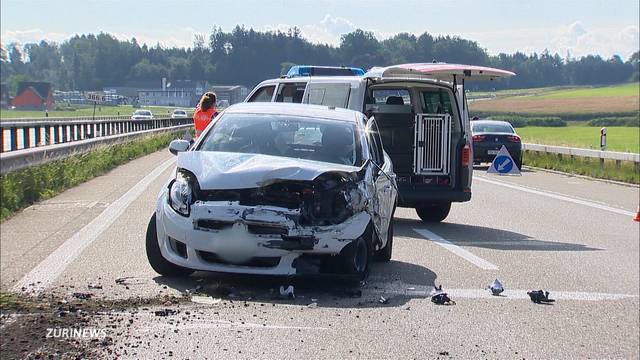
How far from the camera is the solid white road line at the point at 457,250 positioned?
10.7 m

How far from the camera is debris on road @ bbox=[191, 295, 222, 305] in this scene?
7505 mm

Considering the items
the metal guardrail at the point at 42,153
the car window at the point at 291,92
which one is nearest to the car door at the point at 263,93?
the car window at the point at 291,92

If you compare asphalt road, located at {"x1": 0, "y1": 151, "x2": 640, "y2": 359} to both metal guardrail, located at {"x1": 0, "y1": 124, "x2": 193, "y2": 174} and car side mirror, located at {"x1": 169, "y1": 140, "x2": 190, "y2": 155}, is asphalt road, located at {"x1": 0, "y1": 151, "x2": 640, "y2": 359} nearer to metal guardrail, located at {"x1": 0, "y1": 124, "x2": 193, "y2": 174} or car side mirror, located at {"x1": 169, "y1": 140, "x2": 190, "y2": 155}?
metal guardrail, located at {"x1": 0, "y1": 124, "x2": 193, "y2": 174}

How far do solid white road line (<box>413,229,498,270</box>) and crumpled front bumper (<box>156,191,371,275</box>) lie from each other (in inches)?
123

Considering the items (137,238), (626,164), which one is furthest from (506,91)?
(137,238)

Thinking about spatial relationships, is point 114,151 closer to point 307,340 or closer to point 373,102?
point 373,102

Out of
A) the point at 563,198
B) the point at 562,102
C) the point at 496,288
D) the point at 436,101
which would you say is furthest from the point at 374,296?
the point at 562,102

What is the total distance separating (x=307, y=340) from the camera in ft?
21.6

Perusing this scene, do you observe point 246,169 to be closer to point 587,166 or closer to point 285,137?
point 285,137

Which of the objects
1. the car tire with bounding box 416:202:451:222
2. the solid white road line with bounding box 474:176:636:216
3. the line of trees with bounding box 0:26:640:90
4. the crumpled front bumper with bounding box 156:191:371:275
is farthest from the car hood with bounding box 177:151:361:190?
the line of trees with bounding box 0:26:640:90

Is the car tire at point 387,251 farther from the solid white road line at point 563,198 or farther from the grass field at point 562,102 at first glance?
the grass field at point 562,102

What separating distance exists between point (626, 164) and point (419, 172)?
579 inches

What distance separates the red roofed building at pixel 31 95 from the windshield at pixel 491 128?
1167 inches

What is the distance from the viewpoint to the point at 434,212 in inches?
599
